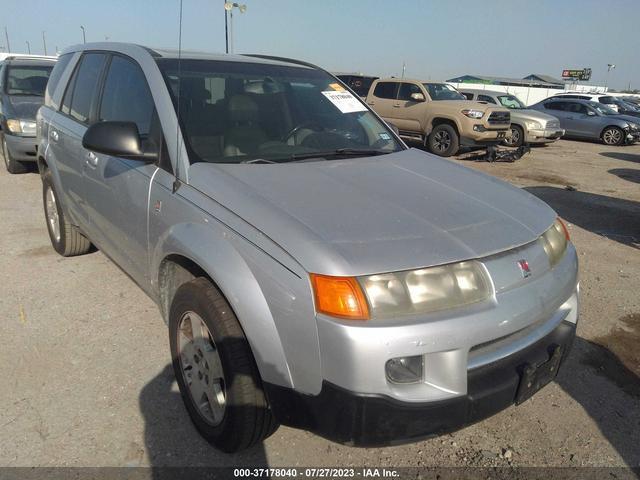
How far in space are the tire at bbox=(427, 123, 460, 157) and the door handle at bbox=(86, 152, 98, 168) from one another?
962 cm

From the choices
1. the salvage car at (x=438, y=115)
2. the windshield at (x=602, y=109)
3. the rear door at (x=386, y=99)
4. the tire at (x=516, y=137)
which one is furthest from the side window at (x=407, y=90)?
the windshield at (x=602, y=109)

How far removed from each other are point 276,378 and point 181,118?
1430 millimetres

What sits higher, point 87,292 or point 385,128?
point 385,128

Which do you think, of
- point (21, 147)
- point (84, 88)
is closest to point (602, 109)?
point (21, 147)

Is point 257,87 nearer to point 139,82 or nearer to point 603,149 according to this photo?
point 139,82

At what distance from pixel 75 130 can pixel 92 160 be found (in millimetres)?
526

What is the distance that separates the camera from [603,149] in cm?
1517

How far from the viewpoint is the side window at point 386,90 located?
501 inches

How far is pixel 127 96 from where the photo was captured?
299 centimetres

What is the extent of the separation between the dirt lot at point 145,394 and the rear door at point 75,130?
704mm

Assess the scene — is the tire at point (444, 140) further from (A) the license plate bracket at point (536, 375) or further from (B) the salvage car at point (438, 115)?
(A) the license plate bracket at point (536, 375)

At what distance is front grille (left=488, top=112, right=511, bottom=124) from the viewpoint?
37.7 feet

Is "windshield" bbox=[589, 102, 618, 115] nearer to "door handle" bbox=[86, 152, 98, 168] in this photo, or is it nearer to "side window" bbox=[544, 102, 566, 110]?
"side window" bbox=[544, 102, 566, 110]

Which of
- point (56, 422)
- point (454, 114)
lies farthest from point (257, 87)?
point (454, 114)
